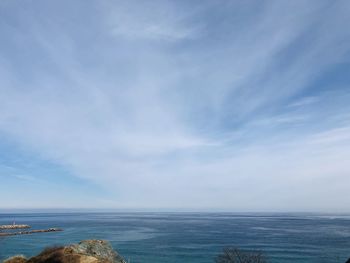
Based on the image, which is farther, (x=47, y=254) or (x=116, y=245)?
(x=116, y=245)

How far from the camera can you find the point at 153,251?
97.9 m

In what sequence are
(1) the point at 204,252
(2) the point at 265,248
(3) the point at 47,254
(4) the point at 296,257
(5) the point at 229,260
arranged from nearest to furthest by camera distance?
(3) the point at 47,254
(5) the point at 229,260
(4) the point at 296,257
(1) the point at 204,252
(2) the point at 265,248

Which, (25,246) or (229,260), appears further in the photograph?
(25,246)

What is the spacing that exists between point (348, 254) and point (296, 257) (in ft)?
47.2

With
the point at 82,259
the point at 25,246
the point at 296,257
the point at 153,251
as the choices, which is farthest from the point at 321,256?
the point at 25,246

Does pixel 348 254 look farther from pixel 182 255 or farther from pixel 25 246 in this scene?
pixel 25 246

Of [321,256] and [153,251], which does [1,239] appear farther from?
[321,256]

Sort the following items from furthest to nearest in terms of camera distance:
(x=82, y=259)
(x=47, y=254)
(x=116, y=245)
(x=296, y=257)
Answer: (x=116, y=245) < (x=296, y=257) < (x=47, y=254) < (x=82, y=259)

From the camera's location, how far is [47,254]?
96.4 ft

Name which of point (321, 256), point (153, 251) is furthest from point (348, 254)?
point (153, 251)

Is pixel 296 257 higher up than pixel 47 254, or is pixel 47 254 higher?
pixel 47 254

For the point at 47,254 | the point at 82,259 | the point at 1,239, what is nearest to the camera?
the point at 82,259

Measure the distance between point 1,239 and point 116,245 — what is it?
4676 centimetres

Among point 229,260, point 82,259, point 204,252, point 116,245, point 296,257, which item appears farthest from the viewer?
point 116,245
